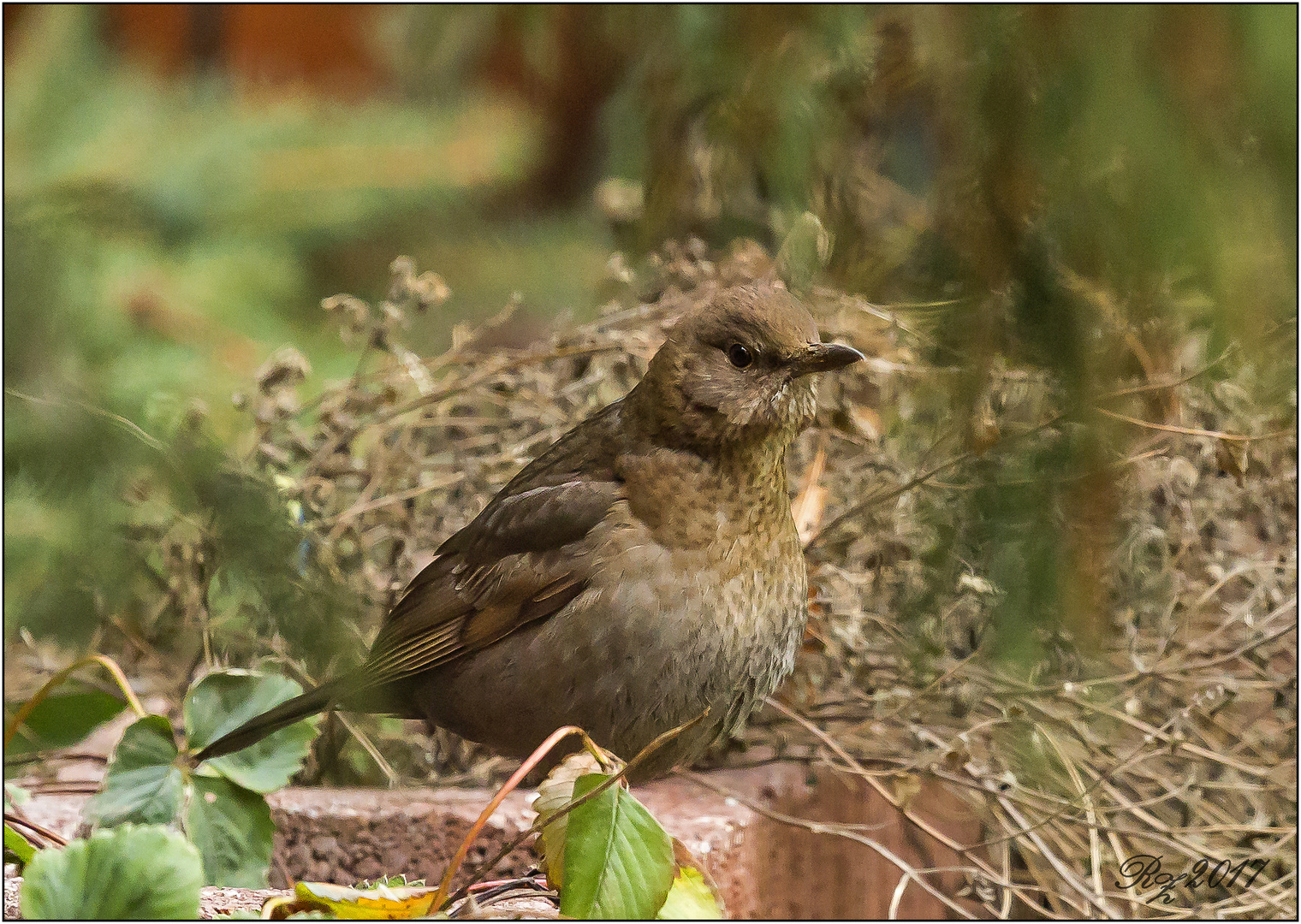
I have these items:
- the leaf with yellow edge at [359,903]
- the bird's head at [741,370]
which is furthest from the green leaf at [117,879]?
the bird's head at [741,370]

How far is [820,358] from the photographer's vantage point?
1629 millimetres

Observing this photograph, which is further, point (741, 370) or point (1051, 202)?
point (741, 370)

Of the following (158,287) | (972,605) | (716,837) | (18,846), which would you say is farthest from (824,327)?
(18,846)

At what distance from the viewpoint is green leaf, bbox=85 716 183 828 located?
166cm

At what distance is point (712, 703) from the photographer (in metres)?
1.65

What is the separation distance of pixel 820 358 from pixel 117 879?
1.03 m

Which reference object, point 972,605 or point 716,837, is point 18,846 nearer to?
point 716,837

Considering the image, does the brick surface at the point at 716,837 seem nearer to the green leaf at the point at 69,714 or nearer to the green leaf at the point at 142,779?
the green leaf at the point at 69,714

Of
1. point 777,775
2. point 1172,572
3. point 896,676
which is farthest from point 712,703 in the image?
point 1172,572

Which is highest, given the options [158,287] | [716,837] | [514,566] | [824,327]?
[158,287]

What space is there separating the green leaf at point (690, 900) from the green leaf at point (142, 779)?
2.61ft

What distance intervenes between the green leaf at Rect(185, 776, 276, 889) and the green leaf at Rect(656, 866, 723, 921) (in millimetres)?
715

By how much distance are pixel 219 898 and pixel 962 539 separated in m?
1.10

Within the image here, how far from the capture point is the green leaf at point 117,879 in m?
1.10
